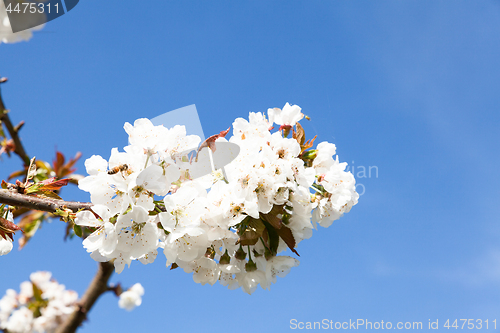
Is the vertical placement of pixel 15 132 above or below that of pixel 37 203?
above

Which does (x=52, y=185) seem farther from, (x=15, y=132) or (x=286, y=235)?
(x=15, y=132)

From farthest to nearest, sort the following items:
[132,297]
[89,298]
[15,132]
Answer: [132,297] < [89,298] < [15,132]

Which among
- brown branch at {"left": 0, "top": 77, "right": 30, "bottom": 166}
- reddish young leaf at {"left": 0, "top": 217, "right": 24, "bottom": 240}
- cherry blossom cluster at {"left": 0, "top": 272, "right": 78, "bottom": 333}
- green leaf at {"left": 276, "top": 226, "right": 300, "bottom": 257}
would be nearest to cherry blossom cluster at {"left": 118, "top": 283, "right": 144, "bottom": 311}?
cherry blossom cluster at {"left": 0, "top": 272, "right": 78, "bottom": 333}

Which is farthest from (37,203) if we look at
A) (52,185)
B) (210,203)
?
(210,203)

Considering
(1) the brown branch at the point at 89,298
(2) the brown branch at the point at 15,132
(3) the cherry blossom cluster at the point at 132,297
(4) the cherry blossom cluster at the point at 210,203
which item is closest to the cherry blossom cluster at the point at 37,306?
(3) the cherry blossom cluster at the point at 132,297

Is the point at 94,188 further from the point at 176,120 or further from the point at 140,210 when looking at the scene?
the point at 176,120

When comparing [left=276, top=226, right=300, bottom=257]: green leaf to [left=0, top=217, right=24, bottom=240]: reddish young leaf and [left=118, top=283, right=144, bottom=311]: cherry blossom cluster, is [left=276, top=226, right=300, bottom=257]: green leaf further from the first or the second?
[left=118, top=283, right=144, bottom=311]: cherry blossom cluster

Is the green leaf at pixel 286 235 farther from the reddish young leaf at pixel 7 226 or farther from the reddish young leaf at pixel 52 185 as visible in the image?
the reddish young leaf at pixel 7 226
